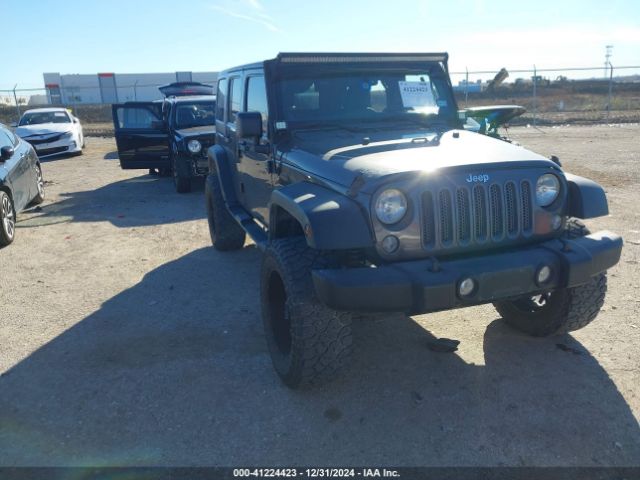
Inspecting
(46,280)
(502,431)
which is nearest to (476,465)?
(502,431)

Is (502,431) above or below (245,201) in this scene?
below

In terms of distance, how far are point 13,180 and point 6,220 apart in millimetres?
882

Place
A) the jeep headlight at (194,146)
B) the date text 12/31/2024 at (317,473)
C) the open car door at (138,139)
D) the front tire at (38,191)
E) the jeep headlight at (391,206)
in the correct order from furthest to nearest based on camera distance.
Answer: the open car door at (138,139)
the jeep headlight at (194,146)
the front tire at (38,191)
the jeep headlight at (391,206)
the date text 12/31/2024 at (317,473)

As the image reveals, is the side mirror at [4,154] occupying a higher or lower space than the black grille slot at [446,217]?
higher

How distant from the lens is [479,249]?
310 centimetres

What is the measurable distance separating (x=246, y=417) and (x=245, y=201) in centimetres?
268

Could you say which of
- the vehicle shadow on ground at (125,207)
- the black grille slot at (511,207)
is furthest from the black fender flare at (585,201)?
the vehicle shadow on ground at (125,207)

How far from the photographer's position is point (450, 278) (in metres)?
2.76

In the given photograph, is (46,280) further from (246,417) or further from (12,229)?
(246,417)

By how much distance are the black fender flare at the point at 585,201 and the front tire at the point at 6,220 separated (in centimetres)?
652

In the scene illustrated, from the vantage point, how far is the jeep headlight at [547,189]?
3.21 metres

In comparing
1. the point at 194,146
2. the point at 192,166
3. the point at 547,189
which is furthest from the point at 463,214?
the point at 192,166

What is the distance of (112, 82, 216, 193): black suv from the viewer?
10078 mm

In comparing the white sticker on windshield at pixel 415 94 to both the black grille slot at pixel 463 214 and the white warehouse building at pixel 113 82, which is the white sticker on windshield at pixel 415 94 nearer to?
the black grille slot at pixel 463 214
